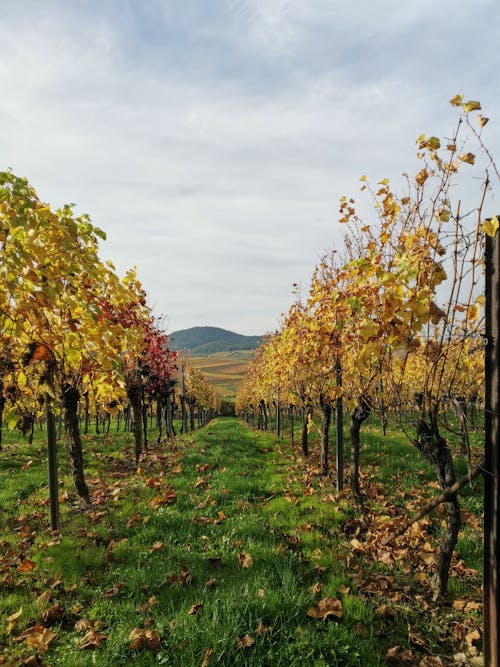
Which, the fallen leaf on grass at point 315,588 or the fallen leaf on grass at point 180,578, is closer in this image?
the fallen leaf on grass at point 315,588

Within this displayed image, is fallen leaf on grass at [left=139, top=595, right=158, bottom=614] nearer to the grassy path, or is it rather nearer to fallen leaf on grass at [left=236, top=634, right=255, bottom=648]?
the grassy path

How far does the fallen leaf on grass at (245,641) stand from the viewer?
10.3 feet

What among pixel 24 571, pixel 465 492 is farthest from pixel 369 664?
pixel 465 492

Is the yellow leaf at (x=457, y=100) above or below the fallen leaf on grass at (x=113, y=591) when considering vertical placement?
above

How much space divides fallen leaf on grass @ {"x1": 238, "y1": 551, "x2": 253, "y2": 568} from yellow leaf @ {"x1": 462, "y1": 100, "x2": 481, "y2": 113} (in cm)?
518

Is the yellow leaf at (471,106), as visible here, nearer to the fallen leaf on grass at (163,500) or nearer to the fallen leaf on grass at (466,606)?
the fallen leaf on grass at (466,606)

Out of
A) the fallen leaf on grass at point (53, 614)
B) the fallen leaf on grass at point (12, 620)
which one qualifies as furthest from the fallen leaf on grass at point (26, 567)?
the fallen leaf on grass at point (53, 614)

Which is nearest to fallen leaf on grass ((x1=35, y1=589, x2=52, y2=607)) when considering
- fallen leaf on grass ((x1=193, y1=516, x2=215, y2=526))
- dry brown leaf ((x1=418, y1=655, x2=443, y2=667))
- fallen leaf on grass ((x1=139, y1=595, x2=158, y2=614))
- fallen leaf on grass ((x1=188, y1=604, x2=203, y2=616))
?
fallen leaf on grass ((x1=139, y1=595, x2=158, y2=614))

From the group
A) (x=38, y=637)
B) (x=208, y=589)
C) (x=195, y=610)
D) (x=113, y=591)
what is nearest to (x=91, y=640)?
(x=38, y=637)

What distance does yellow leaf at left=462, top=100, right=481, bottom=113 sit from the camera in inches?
119

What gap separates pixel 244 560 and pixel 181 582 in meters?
0.82

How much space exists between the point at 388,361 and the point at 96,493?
6.90 m

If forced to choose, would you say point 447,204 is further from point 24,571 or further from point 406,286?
point 24,571

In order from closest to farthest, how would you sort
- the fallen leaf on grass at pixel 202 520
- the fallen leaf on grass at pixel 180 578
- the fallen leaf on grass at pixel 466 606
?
the fallen leaf on grass at pixel 466 606 → the fallen leaf on grass at pixel 180 578 → the fallen leaf on grass at pixel 202 520
